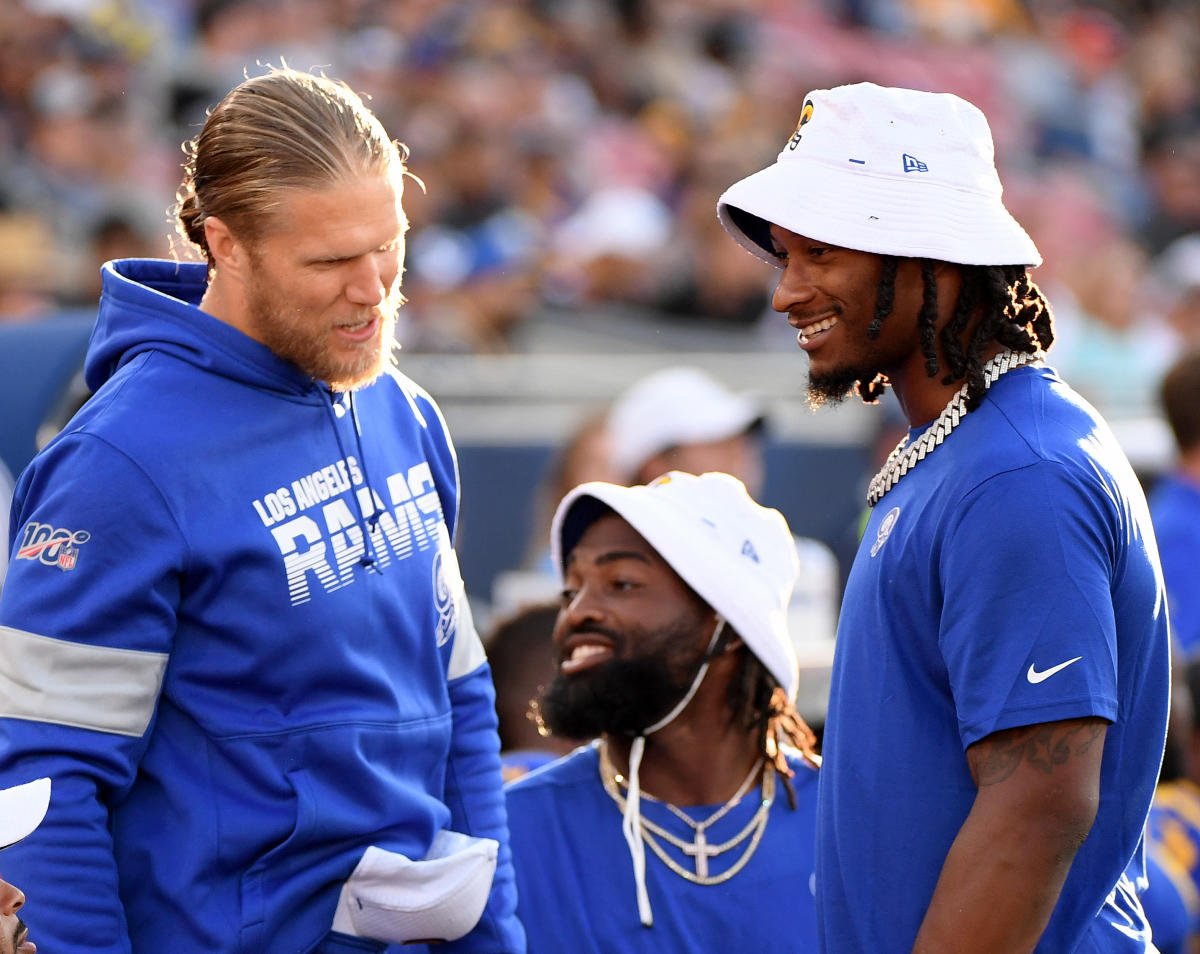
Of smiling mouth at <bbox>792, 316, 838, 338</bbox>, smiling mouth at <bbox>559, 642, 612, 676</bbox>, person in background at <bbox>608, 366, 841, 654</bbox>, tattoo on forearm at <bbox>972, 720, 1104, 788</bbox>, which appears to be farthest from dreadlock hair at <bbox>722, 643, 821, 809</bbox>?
person in background at <bbox>608, 366, 841, 654</bbox>

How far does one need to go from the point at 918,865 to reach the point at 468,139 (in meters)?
7.80

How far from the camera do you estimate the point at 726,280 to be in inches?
405

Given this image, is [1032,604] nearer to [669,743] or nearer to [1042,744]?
[1042,744]

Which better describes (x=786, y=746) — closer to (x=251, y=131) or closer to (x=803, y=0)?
(x=251, y=131)

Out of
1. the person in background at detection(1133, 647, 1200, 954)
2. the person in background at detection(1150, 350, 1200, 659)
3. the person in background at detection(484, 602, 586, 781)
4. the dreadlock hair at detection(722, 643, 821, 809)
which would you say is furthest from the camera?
the person in background at detection(1150, 350, 1200, 659)

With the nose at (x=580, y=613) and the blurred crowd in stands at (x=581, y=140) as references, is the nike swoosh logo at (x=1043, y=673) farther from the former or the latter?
the blurred crowd in stands at (x=581, y=140)

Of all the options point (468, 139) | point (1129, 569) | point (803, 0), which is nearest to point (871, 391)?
point (1129, 569)

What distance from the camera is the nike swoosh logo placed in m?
2.16

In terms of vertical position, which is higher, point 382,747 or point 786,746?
point 382,747

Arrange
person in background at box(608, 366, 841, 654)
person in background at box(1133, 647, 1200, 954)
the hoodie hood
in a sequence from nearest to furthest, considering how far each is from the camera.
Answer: the hoodie hood, person in background at box(1133, 647, 1200, 954), person in background at box(608, 366, 841, 654)

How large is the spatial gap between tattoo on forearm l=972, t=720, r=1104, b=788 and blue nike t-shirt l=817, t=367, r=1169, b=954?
0.09 ft

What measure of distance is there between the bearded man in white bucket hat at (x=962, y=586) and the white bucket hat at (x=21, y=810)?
43.0 inches

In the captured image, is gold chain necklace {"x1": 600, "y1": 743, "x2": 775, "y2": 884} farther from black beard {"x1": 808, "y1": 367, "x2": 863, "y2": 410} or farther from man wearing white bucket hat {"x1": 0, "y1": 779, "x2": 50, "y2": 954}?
man wearing white bucket hat {"x1": 0, "y1": 779, "x2": 50, "y2": 954}

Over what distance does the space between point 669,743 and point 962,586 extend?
55.3 inches
